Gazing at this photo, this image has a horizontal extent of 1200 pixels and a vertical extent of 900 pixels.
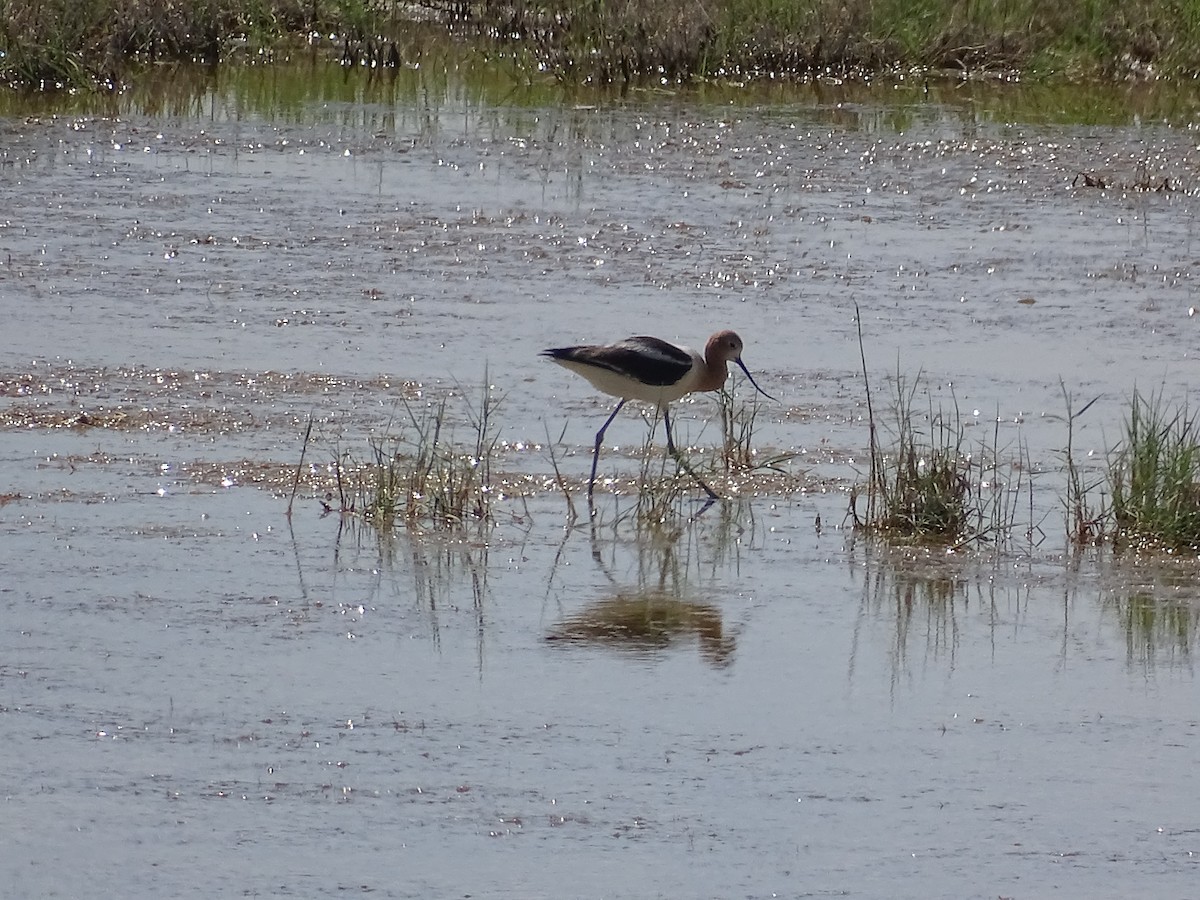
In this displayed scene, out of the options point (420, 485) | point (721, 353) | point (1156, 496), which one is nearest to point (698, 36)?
point (721, 353)

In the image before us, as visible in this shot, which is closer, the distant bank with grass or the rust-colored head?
the rust-colored head

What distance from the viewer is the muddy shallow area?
4703 millimetres

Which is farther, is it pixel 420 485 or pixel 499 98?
pixel 499 98

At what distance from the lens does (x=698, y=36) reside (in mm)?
17766

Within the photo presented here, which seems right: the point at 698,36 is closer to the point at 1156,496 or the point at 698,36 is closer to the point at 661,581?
the point at 1156,496

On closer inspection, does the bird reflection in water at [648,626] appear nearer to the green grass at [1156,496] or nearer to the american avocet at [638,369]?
the american avocet at [638,369]

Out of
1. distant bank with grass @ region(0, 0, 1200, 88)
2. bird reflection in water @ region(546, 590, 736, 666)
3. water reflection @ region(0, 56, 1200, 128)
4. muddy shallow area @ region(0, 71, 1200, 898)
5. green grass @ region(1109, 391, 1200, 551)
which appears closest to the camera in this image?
muddy shallow area @ region(0, 71, 1200, 898)

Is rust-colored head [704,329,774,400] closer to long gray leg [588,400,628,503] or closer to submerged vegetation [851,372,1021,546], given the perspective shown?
long gray leg [588,400,628,503]

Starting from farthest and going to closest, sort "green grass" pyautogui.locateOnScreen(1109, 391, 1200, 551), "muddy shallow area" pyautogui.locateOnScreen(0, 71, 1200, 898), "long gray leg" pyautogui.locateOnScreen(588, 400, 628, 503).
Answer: "long gray leg" pyautogui.locateOnScreen(588, 400, 628, 503)
"green grass" pyautogui.locateOnScreen(1109, 391, 1200, 551)
"muddy shallow area" pyautogui.locateOnScreen(0, 71, 1200, 898)

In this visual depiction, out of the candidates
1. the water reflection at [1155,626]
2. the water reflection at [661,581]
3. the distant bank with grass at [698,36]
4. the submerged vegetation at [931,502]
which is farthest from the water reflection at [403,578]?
the distant bank with grass at [698,36]

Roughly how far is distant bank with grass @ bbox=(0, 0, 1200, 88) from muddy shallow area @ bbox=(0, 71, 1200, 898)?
4.10m

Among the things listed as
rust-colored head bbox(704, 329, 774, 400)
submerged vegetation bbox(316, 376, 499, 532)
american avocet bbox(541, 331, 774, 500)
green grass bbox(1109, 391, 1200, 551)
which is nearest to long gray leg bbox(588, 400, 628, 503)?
american avocet bbox(541, 331, 774, 500)

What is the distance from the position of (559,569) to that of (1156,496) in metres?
1.85

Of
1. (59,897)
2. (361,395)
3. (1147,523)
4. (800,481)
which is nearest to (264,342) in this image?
(361,395)
